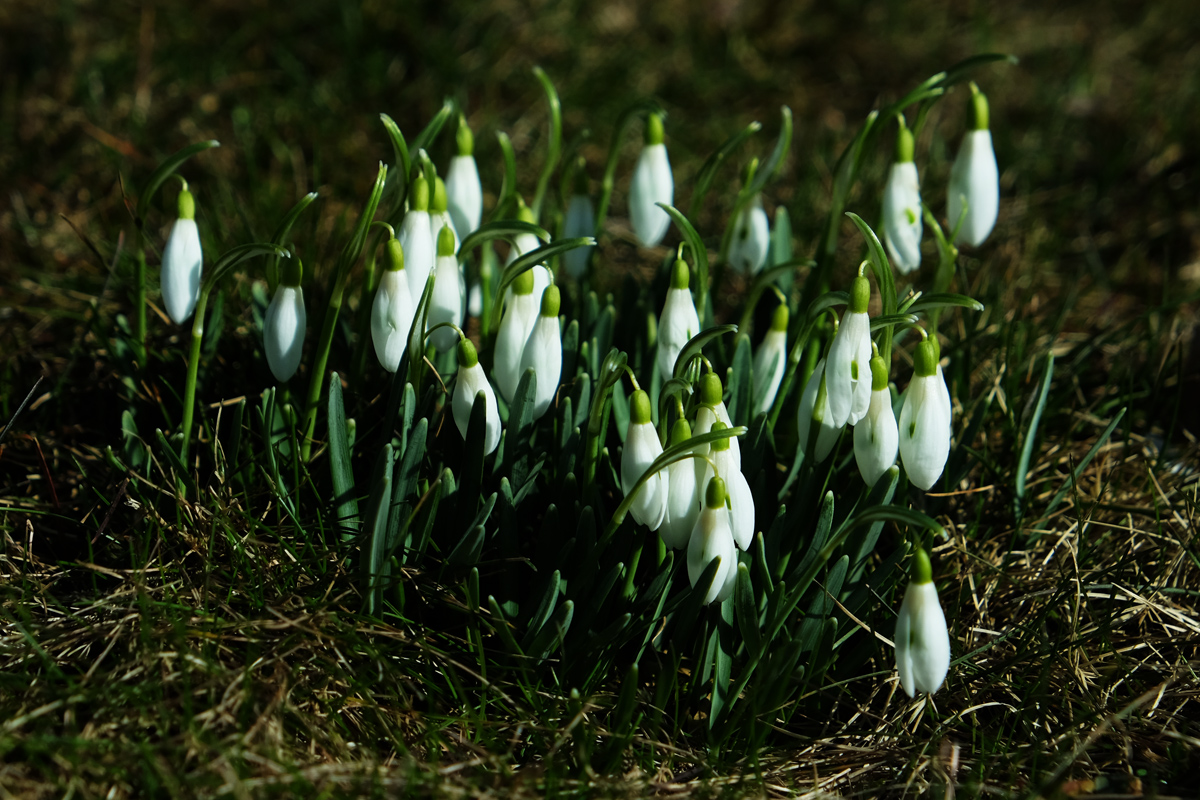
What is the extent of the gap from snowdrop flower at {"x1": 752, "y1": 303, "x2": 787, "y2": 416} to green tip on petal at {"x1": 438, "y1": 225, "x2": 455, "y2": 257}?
0.63m

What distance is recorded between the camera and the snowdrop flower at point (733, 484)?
146cm

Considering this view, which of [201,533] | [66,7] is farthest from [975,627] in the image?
[66,7]

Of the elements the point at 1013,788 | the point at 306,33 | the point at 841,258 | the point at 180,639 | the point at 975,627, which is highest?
the point at 306,33

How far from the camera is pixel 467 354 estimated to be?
1562 millimetres

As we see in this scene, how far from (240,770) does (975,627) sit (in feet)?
4.20

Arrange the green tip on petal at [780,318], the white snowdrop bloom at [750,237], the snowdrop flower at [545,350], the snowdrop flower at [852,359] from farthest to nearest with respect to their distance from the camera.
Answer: the white snowdrop bloom at [750,237] → the green tip on petal at [780,318] → the snowdrop flower at [545,350] → the snowdrop flower at [852,359]

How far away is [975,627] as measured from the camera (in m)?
1.83

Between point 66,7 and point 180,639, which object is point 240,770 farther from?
point 66,7

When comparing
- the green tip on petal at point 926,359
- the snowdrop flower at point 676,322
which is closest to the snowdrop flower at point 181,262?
the snowdrop flower at point 676,322

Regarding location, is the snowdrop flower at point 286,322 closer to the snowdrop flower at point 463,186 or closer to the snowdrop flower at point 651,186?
the snowdrop flower at point 463,186

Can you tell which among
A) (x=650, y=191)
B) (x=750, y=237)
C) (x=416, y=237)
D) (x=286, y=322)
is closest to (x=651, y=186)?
(x=650, y=191)

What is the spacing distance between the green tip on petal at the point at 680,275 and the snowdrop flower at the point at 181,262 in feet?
2.72

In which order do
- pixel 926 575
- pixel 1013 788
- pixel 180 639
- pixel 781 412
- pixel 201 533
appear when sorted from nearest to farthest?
pixel 926 575, pixel 180 639, pixel 1013 788, pixel 201 533, pixel 781 412

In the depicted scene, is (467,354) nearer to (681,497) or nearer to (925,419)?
(681,497)
